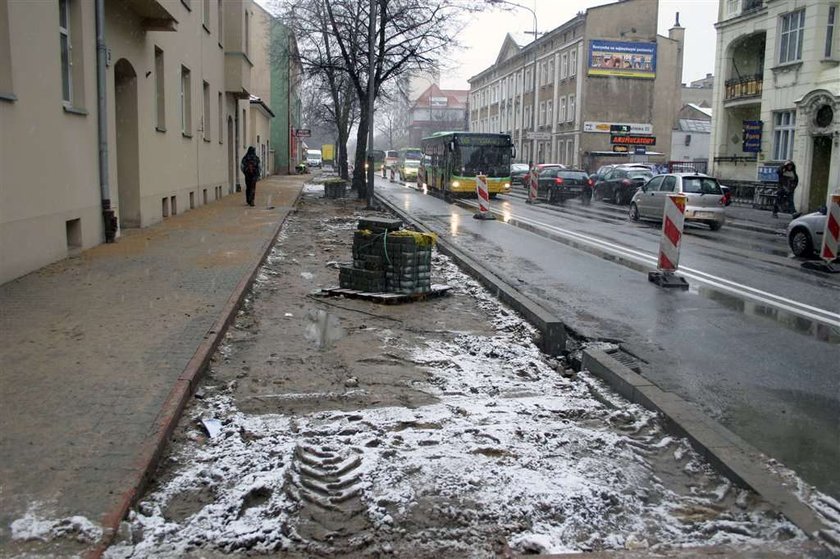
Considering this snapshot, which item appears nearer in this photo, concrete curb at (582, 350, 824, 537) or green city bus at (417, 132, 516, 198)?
concrete curb at (582, 350, 824, 537)

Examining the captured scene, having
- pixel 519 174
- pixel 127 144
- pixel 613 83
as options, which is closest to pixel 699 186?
pixel 127 144

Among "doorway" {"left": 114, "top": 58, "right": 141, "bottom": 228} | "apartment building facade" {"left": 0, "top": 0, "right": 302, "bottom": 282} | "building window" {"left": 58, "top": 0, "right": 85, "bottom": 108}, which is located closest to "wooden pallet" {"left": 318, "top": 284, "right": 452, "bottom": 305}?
"apartment building facade" {"left": 0, "top": 0, "right": 302, "bottom": 282}

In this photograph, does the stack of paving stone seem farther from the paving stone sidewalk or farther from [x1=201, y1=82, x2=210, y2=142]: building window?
[x1=201, y1=82, x2=210, y2=142]: building window

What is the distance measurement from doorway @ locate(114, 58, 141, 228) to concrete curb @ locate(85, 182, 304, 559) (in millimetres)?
7816

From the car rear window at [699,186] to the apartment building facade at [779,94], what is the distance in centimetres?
766

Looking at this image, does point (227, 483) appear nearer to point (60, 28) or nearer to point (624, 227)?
point (60, 28)

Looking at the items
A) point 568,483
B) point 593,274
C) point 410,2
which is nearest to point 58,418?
point 568,483

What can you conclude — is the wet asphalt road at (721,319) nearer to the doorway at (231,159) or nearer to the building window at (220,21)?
the building window at (220,21)

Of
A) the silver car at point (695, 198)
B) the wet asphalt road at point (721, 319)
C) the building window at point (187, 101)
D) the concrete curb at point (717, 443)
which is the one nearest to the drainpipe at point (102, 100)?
the wet asphalt road at point (721, 319)

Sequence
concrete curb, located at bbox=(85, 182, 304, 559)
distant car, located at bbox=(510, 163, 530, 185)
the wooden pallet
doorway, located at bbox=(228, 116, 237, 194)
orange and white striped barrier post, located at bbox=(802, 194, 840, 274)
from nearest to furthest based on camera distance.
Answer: concrete curb, located at bbox=(85, 182, 304, 559)
the wooden pallet
orange and white striped barrier post, located at bbox=(802, 194, 840, 274)
doorway, located at bbox=(228, 116, 237, 194)
distant car, located at bbox=(510, 163, 530, 185)

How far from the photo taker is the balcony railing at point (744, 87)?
111 feet

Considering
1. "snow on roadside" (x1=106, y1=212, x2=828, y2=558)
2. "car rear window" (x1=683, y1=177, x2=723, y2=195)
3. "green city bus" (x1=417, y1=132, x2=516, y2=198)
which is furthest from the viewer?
"green city bus" (x1=417, y1=132, x2=516, y2=198)

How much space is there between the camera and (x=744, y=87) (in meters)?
34.6

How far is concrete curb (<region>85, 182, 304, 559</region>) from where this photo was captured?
3.51 metres
